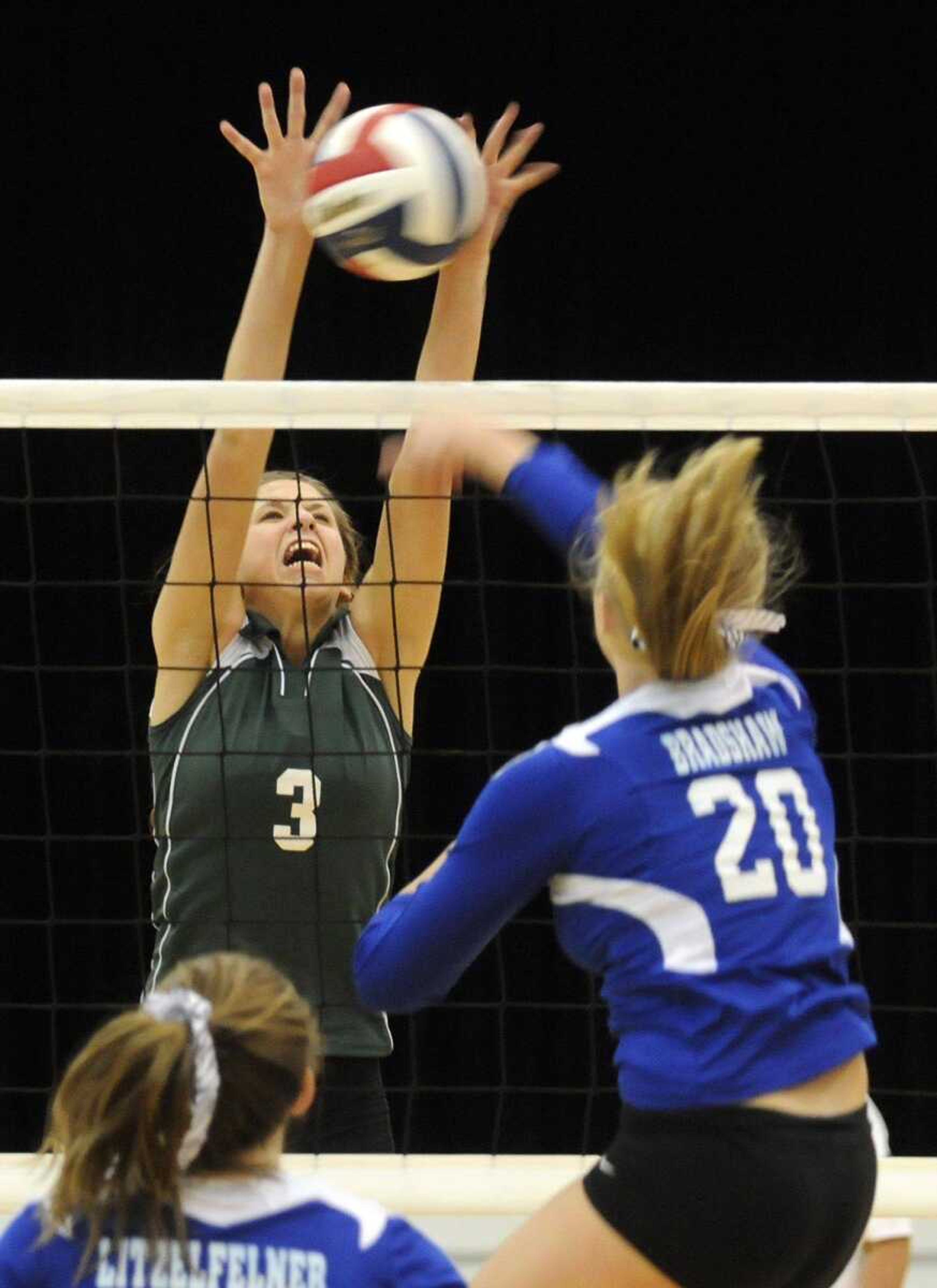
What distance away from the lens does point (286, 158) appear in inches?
122

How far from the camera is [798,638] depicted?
7.10 m

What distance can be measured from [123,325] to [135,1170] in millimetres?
5405

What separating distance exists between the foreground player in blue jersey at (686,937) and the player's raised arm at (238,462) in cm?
105

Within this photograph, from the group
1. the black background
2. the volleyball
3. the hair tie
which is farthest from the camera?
the black background

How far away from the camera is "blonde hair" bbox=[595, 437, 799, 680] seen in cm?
194

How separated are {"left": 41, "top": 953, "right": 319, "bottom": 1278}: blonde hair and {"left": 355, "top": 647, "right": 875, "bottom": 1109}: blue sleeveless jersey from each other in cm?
26

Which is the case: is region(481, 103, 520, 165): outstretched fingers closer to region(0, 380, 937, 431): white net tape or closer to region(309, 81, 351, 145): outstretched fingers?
region(309, 81, 351, 145): outstretched fingers

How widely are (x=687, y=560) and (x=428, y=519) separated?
47.2 inches

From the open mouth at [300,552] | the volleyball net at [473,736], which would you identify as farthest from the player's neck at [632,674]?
the volleyball net at [473,736]

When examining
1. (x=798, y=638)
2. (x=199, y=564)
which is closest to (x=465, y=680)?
(x=798, y=638)

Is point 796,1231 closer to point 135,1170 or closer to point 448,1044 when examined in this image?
point 135,1170

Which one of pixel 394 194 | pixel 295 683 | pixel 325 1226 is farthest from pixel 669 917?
pixel 394 194

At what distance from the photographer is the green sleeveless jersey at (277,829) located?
2.86 m

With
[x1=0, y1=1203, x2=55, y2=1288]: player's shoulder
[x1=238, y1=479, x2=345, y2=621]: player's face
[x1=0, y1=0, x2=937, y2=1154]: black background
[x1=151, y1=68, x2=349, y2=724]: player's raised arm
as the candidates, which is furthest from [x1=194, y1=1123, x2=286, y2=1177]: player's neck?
[x1=0, y1=0, x2=937, y2=1154]: black background
